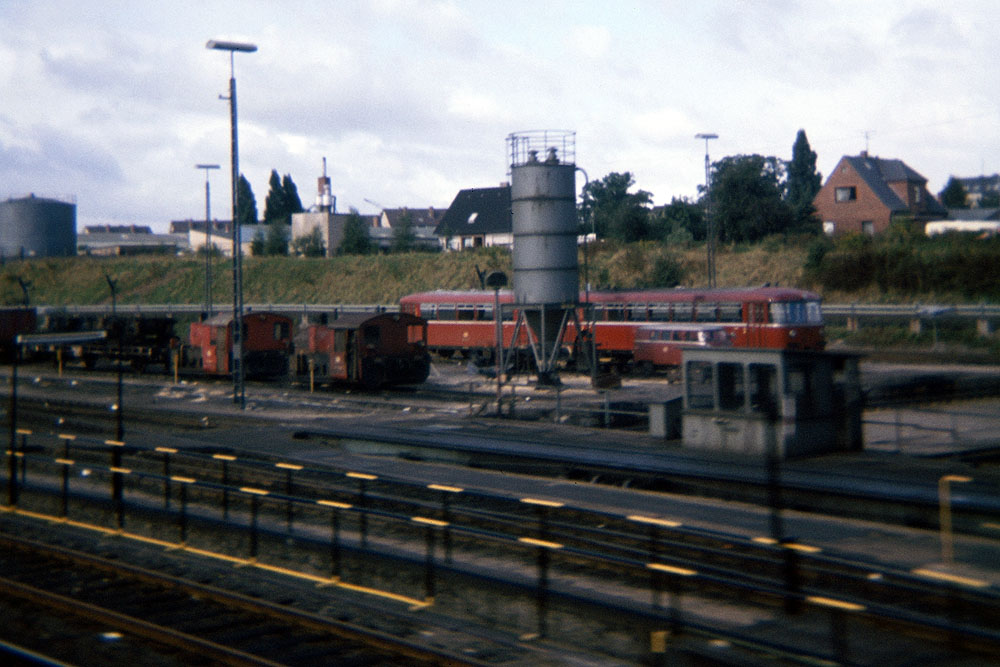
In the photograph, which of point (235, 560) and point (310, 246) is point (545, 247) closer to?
point (235, 560)

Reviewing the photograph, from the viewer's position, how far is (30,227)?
368ft

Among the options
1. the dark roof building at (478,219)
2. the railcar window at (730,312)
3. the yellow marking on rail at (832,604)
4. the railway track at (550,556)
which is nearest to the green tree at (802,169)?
the dark roof building at (478,219)

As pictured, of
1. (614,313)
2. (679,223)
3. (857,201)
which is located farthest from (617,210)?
(614,313)

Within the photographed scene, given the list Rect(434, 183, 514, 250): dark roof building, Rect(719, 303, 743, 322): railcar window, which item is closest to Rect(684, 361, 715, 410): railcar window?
Rect(719, 303, 743, 322): railcar window

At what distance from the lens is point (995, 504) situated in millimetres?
9539

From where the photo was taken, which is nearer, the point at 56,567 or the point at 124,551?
the point at 56,567

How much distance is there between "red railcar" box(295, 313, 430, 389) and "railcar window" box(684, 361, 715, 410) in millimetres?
18811

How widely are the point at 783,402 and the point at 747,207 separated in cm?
5317

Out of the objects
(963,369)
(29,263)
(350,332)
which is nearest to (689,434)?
(350,332)

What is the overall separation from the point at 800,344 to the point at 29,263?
84.9 meters

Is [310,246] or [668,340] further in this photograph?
[310,246]

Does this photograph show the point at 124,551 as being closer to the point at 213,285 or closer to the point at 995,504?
the point at 995,504

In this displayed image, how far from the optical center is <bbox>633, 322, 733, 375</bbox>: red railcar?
39.2 m

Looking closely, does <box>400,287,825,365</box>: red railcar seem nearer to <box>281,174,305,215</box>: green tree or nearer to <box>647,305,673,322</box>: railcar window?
<box>647,305,673,322</box>: railcar window
